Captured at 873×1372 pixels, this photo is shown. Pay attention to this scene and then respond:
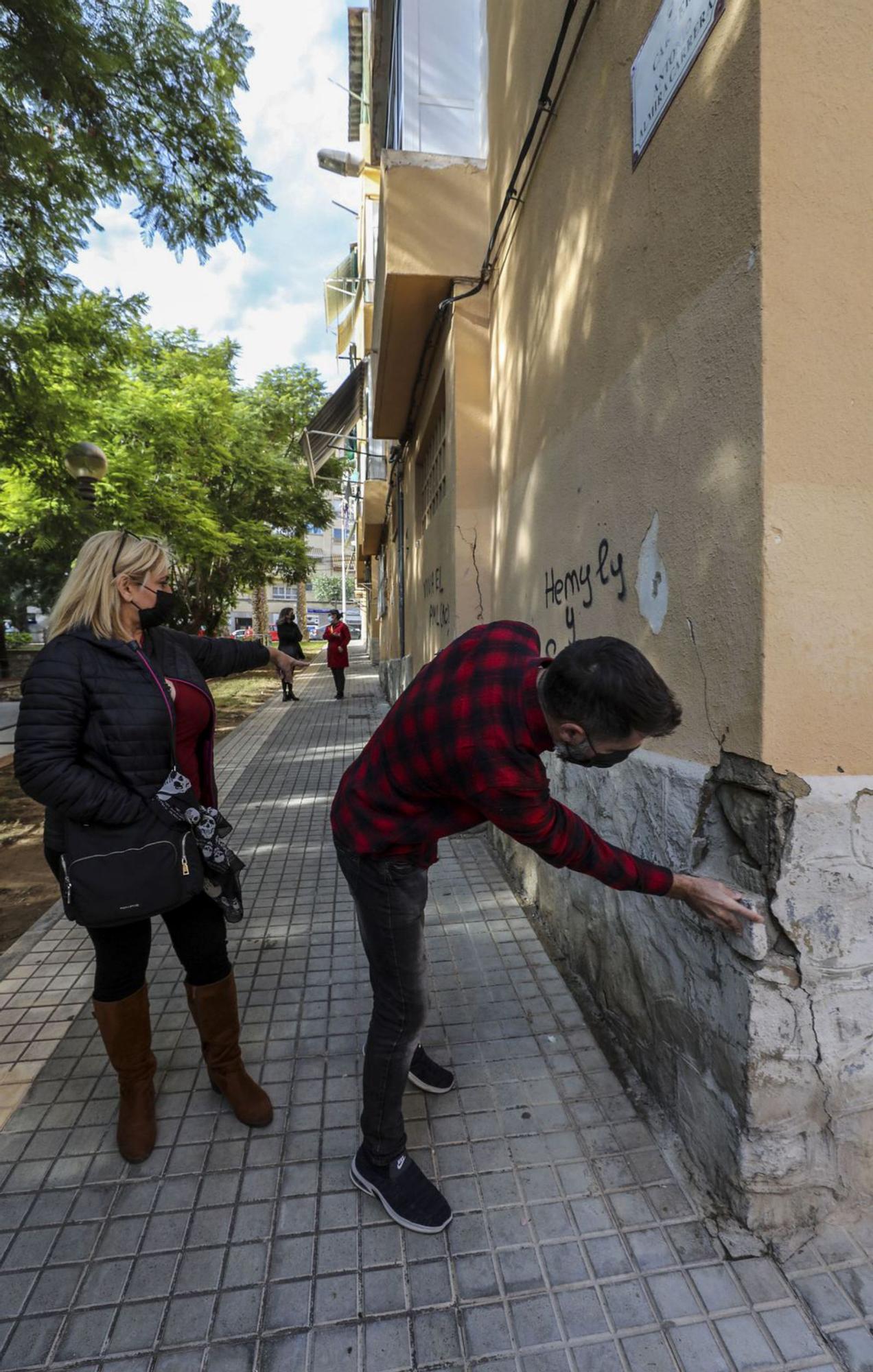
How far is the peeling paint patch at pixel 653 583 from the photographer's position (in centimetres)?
229

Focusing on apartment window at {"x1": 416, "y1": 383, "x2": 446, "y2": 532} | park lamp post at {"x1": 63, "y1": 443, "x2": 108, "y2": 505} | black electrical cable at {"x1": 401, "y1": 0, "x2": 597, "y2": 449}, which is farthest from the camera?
apartment window at {"x1": 416, "y1": 383, "x2": 446, "y2": 532}

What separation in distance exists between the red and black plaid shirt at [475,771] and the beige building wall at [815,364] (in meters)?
0.56

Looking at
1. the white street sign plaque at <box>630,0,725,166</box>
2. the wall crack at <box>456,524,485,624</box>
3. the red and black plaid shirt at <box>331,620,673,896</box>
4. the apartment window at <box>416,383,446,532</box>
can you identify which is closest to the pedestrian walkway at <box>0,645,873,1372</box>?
the red and black plaid shirt at <box>331,620,673,896</box>

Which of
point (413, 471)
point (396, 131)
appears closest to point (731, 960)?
point (396, 131)

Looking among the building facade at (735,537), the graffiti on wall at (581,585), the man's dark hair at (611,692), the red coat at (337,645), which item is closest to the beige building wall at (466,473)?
the graffiti on wall at (581,585)

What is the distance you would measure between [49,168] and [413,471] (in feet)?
15.4

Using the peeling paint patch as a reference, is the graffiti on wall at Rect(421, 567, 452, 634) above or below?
above

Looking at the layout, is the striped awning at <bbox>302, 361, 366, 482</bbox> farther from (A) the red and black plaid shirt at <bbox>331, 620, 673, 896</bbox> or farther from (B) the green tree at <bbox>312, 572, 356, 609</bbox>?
(B) the green tree at <bbox>312, 572, 356, 609</bbox>

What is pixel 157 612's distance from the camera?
2.19 meters

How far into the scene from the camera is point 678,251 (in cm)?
212

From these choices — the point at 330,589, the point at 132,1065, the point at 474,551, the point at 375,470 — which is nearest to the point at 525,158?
the point at 474,551

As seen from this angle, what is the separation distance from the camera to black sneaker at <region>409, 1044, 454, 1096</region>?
8.29ft

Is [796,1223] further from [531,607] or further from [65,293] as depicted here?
[65,293]

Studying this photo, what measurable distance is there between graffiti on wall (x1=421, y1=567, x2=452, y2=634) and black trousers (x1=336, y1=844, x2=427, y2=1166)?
163 inches
